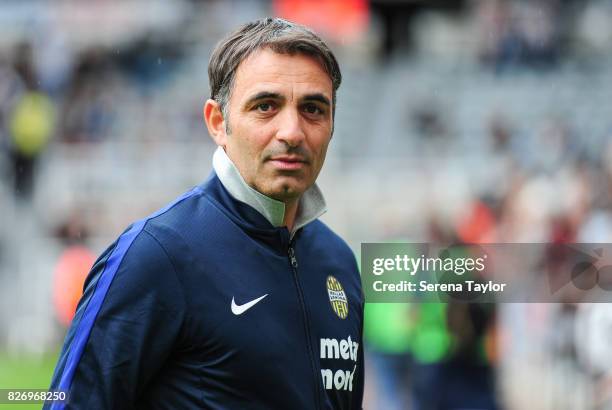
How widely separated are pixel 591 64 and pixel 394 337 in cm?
1182

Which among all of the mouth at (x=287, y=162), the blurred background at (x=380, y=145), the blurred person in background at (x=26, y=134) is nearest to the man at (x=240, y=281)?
the mouth at (x=287, y=162)

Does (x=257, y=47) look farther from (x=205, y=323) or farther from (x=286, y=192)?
(x=205, y=323)

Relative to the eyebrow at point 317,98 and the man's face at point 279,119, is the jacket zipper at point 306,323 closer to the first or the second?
the man's face at point 279,119

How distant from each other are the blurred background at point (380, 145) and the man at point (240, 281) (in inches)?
196

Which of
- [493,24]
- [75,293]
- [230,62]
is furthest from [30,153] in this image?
[230,62]

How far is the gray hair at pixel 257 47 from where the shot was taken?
2.65 meters

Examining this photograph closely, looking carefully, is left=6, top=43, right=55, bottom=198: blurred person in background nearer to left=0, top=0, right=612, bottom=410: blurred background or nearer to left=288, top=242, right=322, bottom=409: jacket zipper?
left=0, top=0, right=612, bottom=410: blurred background

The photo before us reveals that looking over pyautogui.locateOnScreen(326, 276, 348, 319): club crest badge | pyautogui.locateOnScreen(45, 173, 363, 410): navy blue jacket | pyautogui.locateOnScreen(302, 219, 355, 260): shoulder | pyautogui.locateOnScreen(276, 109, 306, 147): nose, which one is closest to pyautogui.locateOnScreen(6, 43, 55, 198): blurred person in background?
pyautogui.locateOnScreen(302, 219, 355, 260): shoulder

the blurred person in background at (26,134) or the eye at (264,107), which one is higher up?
the blurred person in background at (26,134)

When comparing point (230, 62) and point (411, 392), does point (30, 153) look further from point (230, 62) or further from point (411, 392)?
point (230, 62)

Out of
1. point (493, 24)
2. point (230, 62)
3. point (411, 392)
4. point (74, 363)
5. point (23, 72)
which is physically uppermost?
point (493, 24)

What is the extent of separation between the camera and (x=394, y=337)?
8703 mm

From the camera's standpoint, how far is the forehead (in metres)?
2.62

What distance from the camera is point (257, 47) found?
8.70 ft
